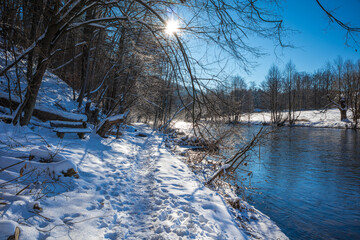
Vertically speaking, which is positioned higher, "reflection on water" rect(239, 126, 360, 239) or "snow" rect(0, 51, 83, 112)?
"snow" rect(0, 51, 83, 112)

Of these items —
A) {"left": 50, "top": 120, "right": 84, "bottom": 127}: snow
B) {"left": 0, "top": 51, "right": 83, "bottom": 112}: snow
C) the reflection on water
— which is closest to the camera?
the reflection on water

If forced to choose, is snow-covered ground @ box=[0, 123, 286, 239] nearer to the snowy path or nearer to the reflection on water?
the snowy path

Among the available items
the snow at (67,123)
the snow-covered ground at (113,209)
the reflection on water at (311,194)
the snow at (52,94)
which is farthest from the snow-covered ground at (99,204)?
the snow at (52,94)

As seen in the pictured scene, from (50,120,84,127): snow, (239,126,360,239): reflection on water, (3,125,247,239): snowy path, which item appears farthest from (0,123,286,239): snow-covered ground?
(50,120,84,127): snow

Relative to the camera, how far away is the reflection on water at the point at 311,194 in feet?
14.2

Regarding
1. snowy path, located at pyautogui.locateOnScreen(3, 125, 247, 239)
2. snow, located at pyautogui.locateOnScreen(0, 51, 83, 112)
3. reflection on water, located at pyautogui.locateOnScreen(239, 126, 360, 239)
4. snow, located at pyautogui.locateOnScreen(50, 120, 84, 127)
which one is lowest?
reflection on water, located at pyautogui.locateOnScreen(239, 126, 360, 239)

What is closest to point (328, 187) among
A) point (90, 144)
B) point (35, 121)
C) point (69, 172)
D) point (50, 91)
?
point (69, 172)

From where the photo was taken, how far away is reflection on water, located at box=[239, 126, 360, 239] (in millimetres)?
4324

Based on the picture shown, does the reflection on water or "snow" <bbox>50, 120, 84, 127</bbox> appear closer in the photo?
the reflection on water

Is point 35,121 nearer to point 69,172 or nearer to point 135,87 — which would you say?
point 69,172

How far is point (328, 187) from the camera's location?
664cm

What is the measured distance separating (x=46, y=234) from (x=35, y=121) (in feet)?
20.1

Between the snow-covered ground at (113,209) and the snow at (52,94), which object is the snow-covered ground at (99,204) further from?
the snow at (52,94)

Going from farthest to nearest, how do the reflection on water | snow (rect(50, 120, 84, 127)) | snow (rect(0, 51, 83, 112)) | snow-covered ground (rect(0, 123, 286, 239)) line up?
snow (rect(0, 51, 83, 112)), snow (rect(50, 120, 84, 127)), the reflection on water, snow-covered ground (rect(0, 123, 286, 239))
